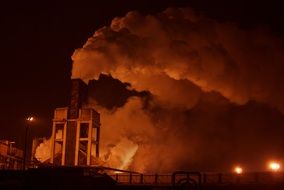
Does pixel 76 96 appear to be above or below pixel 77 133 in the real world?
above

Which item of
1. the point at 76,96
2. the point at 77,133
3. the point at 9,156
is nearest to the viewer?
the point at 77,133

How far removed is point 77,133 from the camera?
2692 inches

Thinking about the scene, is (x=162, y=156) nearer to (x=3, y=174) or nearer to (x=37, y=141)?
(x=37, y=141)

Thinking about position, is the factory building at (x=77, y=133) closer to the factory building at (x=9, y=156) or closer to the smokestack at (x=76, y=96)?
the smokestack at (x=76, y=96)

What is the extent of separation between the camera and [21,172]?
924 inches

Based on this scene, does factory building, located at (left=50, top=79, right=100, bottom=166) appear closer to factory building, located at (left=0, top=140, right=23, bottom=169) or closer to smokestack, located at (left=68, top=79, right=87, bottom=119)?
smokestack, located at (left=68, top=79, right=87, bottom=119)

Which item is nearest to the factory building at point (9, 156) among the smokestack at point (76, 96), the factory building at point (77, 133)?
the factory building at point (77, 133)

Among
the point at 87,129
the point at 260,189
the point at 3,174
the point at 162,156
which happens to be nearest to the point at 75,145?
the point at 87,129

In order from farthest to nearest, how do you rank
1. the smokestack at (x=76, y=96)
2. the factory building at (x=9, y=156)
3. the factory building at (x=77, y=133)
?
the factory building at (x=9, y=156), the smokestack at (x=76, y=96), the factory building at (x=77, y=133)

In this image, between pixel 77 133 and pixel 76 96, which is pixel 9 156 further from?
pixel 76 96

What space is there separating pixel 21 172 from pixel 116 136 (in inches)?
2313

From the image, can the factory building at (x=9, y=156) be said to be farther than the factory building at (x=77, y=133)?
Yes

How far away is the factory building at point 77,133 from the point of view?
221 feet

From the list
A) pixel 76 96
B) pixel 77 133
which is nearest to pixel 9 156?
pixel 77 133
